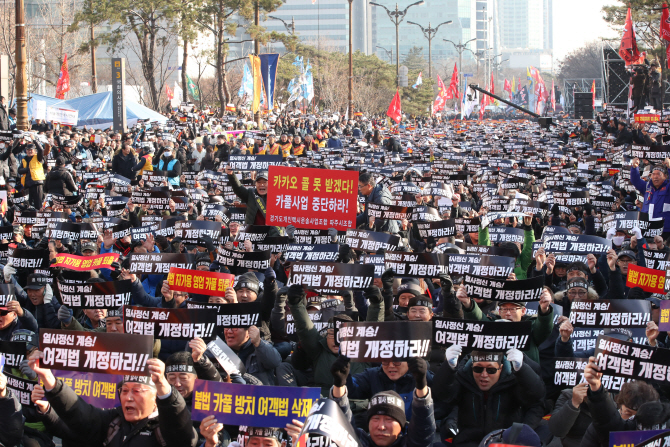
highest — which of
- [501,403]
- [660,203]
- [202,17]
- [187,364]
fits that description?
[202,17]

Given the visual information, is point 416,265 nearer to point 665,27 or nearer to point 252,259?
point 252,259

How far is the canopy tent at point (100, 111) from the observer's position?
99.0 ft

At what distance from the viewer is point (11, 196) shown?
626 inches

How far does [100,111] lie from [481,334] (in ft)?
89.4

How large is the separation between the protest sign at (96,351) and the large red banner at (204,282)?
1.96m

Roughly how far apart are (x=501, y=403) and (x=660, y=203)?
698 centimetres

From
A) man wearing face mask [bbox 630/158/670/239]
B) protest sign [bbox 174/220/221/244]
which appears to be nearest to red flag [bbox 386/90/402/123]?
man wearing face mask [bbox 630/158/670/239]

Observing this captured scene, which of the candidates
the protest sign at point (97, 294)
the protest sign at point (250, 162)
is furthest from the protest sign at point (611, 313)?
the protest sign at point (250, 162)

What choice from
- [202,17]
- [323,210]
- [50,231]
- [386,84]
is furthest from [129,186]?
[386,84]

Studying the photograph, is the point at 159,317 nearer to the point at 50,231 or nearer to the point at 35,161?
the point at 50,231

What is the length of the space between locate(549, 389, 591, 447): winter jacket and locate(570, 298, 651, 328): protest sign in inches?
37.3

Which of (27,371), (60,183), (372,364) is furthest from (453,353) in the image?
(60,183)

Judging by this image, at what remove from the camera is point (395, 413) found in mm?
4789

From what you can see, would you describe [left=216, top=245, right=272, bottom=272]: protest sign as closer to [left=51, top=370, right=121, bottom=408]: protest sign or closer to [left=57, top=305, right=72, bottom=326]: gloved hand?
[left=57, top=305, right=72, bottom=326]: gloved hand
